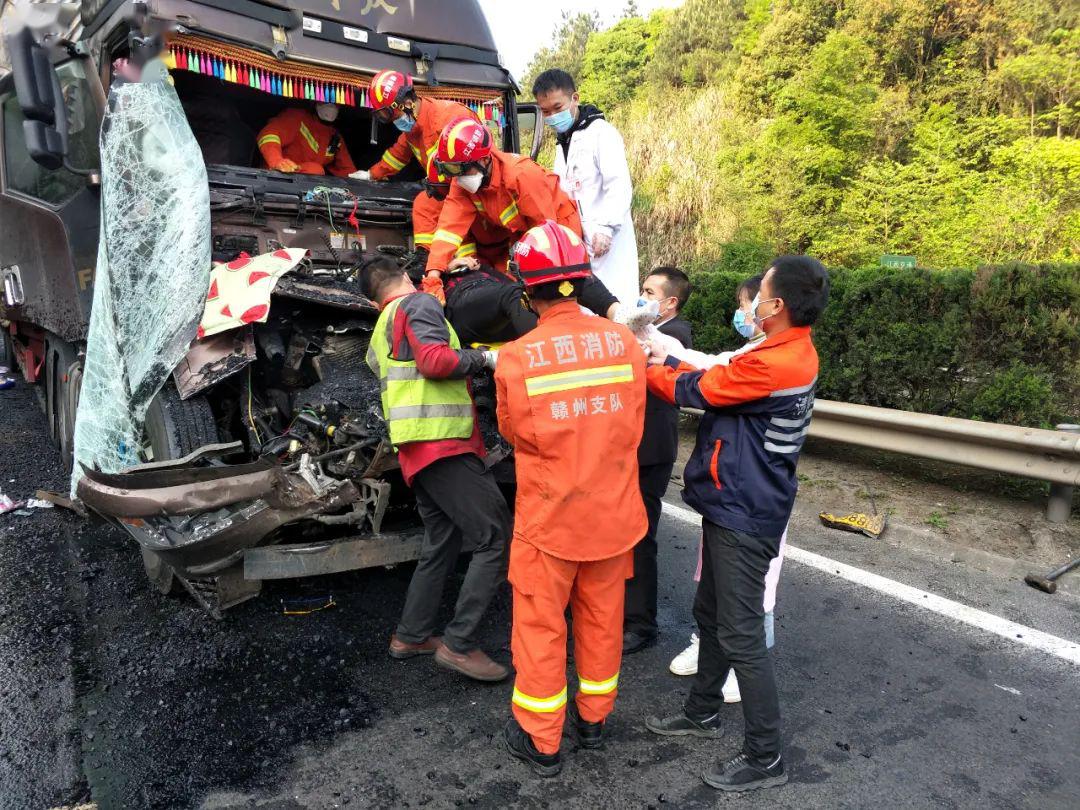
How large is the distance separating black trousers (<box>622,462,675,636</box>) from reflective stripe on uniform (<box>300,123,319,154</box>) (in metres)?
3.19

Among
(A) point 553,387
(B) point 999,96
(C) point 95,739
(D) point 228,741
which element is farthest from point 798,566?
(B) point 999,96

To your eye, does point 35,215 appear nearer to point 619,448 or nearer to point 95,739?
point 95,739

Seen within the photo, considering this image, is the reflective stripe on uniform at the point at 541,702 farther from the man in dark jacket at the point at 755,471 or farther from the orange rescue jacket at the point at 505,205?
the orange rescue jacket at the point at 505,205

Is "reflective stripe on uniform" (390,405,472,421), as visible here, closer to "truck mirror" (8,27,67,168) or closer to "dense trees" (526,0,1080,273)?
"truck mirror" (8,27,67,168)

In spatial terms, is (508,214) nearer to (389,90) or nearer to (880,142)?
(389,90)

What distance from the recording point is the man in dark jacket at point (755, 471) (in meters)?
2.30

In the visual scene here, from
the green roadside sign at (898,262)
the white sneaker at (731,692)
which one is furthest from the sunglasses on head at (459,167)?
the green roadside sign at (898,262)

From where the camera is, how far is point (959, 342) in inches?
190

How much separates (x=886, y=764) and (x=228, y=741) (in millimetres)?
2128

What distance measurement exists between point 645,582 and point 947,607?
1426 millimetres

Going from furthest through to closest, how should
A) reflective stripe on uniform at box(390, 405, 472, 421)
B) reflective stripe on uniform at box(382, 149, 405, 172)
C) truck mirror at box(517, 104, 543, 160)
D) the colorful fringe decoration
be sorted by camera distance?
truck mirror at box(517, 104, 543, 160), reflective stripe on uniform at box(382, 149, 405, 172), the colorful fringe decoration, reflective stripe on uniform at box(390, 405, 472, 421)

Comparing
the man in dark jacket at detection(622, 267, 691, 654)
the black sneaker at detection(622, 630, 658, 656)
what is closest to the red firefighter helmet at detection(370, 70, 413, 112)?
the man in dark jacket at detection(622, 267, 691, 654)

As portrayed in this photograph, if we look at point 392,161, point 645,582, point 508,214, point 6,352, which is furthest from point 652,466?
point 6,352

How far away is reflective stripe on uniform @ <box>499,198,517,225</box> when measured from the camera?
3633 millimetres
